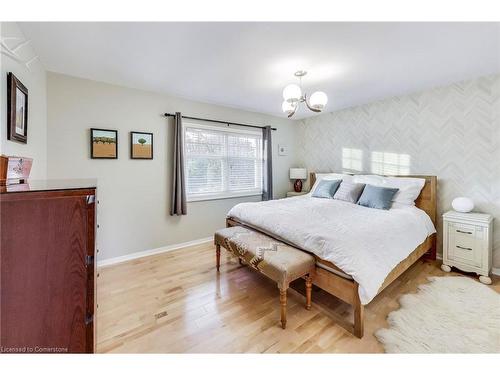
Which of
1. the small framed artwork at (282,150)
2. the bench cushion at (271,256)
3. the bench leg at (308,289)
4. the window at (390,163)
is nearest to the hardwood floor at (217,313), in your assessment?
the bench leg at (308,289)

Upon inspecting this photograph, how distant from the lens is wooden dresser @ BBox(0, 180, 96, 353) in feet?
2.77

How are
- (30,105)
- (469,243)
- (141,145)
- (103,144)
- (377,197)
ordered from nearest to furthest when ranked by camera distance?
(30,105)
(469,243)
(103,144)
(377,197)
(141,145)

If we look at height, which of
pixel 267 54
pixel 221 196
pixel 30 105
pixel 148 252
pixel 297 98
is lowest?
pixel 148 252

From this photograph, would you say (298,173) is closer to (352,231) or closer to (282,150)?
(282,150)

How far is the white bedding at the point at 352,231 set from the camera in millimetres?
1627

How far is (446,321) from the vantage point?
1.73 metres

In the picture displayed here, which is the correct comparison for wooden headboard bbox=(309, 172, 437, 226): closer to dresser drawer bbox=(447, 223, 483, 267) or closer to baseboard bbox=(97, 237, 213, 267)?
dresser drawer bbox=(447, 223, 483, 267)

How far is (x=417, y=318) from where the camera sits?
1.76m

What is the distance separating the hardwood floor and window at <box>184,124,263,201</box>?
1430 millimetres

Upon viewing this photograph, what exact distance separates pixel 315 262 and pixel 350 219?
718 mm

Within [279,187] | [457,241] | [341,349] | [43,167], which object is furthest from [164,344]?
[279,187]

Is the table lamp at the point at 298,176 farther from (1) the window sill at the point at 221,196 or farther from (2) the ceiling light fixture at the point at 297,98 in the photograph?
(2) the ceiling light fixture at the point at 297,98

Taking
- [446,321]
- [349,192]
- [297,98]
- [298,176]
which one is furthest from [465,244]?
[298,176]

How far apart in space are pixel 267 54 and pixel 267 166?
2306mm
